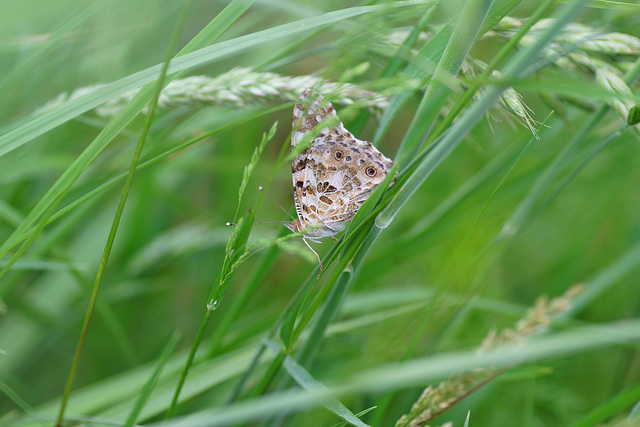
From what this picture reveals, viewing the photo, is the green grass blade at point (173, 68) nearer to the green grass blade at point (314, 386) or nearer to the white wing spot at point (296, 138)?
the white wing spot at point (296, 138)

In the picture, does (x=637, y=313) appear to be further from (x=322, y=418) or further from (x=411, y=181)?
(x=411, y=181)

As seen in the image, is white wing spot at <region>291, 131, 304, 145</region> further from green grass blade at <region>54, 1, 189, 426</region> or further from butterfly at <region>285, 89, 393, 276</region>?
green grass blade at <region>54, 1, 189, 426</region>

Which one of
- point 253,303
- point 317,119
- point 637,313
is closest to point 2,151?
point 317,119

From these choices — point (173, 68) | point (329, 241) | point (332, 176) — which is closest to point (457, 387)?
point (332, 176)

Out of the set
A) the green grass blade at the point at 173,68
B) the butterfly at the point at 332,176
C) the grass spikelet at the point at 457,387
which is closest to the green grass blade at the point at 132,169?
the green grass blade at the point at 173,68

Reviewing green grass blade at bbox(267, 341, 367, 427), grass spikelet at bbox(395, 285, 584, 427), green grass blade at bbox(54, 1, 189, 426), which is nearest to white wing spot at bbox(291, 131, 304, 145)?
green grass blade at bbox(54, 1, 189, 426)

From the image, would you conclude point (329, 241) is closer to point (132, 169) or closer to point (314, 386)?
point (314, 386)
